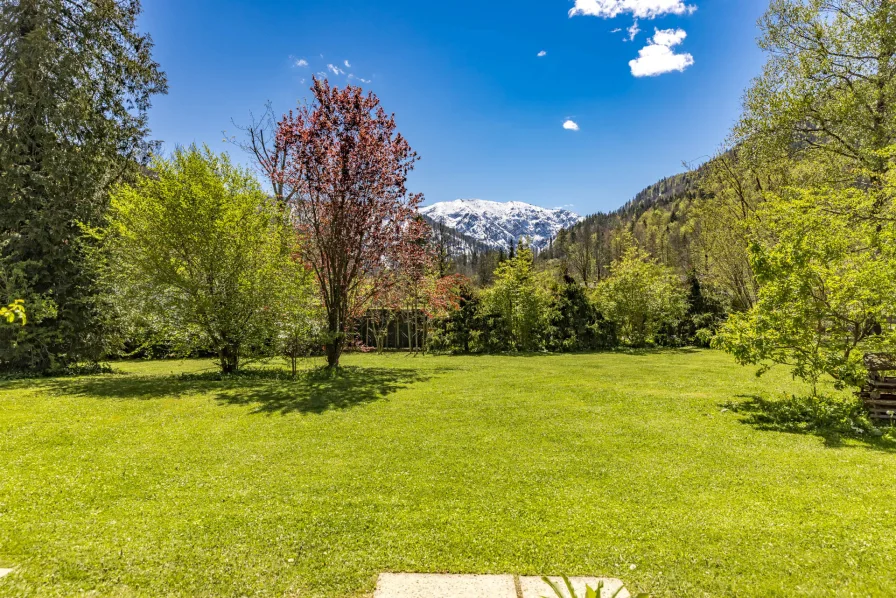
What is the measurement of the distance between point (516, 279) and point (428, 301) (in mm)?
4706

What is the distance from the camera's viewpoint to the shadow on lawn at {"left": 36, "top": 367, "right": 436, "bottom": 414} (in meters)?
7.70

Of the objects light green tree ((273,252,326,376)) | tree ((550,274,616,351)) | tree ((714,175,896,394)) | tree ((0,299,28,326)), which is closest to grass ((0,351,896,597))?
tree ((714,175,896,394))

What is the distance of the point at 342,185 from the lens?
11.8 meters

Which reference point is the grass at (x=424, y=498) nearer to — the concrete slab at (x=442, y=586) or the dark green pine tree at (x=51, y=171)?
the concrete slab at (x=442, y=586)

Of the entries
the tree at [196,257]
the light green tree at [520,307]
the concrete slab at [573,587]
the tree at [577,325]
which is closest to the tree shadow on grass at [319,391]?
the tree at [196,257]

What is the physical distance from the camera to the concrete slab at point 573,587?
246 cm

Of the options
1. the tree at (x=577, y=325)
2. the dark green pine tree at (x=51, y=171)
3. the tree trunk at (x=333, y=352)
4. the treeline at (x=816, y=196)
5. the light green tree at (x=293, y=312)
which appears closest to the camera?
the treeline at (x=816, y=196)

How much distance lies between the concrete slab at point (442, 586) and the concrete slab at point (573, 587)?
0.09m

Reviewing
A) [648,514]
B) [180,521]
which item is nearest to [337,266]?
[180,521]

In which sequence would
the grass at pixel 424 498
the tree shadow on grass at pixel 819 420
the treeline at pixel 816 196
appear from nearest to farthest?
the grass at pixel 424 498
the tree shadow on grass at pixel 819 420
the treeline at pixel 816 196

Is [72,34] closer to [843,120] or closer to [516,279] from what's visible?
[516,279]

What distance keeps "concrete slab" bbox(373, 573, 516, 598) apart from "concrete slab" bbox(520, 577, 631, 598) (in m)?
0.09

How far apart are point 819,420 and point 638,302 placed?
13.9 meters

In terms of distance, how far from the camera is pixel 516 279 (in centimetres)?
1925
